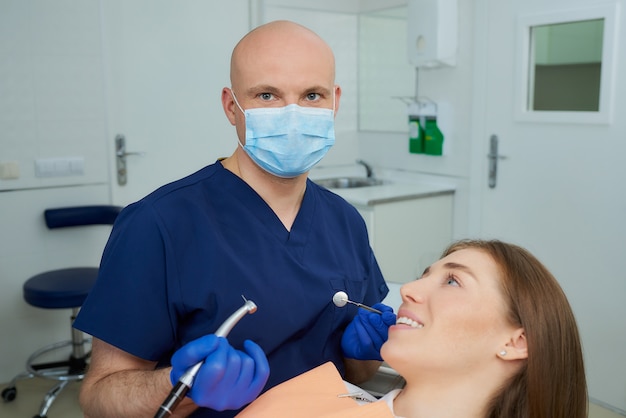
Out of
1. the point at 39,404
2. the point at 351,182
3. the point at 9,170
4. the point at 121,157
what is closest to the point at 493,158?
the point at 351,182

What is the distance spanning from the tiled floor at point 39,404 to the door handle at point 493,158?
115 cm

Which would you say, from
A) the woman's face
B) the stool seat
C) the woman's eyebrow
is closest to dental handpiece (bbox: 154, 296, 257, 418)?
the woman's face

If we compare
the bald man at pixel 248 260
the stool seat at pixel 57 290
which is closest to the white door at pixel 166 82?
the stool seat at pixel 57 290

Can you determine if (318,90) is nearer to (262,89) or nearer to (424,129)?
(262,89)

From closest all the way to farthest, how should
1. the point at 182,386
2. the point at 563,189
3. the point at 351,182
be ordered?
the point at 182,386, the point at 563,189, the point at 351,182

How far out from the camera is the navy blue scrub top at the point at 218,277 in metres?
1.18

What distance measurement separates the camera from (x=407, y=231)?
3238mm

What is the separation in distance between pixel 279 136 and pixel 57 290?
68.5 inches

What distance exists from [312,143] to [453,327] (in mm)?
510

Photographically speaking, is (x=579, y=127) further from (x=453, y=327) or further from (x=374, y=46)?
(x=453, y=327)

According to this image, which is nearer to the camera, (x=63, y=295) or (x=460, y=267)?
(x=460, y=267)

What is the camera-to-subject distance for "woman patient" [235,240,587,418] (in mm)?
1154

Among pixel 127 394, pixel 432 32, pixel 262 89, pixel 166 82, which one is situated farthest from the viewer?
pixel 166 82

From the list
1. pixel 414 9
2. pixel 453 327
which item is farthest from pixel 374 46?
pixel 453 327
